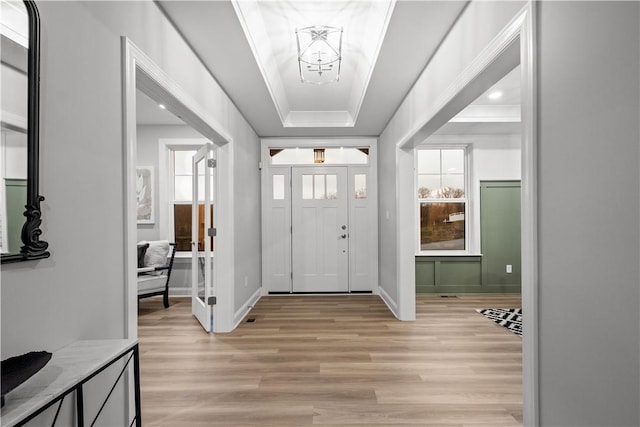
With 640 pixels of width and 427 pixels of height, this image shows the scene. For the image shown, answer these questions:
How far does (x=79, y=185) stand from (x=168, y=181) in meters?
3.96

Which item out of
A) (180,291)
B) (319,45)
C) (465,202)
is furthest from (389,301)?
(319,45)

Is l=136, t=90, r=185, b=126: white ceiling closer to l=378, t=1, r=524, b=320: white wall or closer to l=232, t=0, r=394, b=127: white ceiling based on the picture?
l=232, t=0, r=394, b=127: white ceiling

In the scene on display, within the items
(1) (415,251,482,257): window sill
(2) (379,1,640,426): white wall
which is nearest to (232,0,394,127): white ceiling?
(2) (379,1,640,426): white wall

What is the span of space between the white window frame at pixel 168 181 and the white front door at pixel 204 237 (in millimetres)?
1223

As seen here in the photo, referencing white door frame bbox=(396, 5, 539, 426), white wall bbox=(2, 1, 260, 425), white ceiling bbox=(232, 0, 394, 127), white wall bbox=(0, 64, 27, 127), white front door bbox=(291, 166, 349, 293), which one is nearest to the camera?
white wall bbox=(0, 64, 27, 127)

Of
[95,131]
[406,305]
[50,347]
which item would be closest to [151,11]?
[95,131]

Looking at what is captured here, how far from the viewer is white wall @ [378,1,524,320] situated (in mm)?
1907

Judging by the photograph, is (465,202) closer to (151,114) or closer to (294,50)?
(294,50)

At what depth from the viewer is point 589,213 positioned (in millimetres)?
1202

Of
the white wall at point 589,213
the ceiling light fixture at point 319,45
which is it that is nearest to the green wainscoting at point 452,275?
the ceiling light fixture at point 319,45

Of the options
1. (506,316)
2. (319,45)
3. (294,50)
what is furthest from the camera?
(506,316)

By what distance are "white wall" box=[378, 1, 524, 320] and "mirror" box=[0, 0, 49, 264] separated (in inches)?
75.5

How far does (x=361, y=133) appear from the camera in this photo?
5125mm

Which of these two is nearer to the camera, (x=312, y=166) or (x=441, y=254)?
(x=441, y=254)
